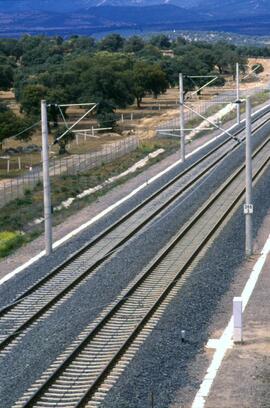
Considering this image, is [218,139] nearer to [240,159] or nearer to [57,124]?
[240,159]

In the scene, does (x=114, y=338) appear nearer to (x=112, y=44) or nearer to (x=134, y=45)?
(x=134, y=45)

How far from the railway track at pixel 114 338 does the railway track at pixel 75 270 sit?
4.81 ft

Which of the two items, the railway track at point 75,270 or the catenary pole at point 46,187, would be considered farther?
the catenary pole at point 46,187

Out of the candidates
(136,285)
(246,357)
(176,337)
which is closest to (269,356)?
(246,357)

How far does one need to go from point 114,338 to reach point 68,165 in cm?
3131

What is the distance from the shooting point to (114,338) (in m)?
17.6

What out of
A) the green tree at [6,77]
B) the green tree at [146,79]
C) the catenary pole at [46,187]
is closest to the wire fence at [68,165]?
the catenary pole at [46,187]

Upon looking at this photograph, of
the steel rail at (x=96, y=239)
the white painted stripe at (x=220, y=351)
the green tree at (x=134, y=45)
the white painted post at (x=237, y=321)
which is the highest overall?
the green tree at (x=134, y=45)

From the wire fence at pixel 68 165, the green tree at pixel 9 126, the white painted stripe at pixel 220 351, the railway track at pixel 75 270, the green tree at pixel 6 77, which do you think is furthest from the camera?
the green tree at pixel 6 77

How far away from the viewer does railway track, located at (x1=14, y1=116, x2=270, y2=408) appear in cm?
1454

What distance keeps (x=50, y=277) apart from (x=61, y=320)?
3978 mm

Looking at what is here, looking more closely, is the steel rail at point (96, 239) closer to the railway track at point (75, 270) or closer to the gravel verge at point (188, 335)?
the railway track at point (75, 270)

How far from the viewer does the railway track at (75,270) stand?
18875 millimetres

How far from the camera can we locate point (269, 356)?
16312mm
